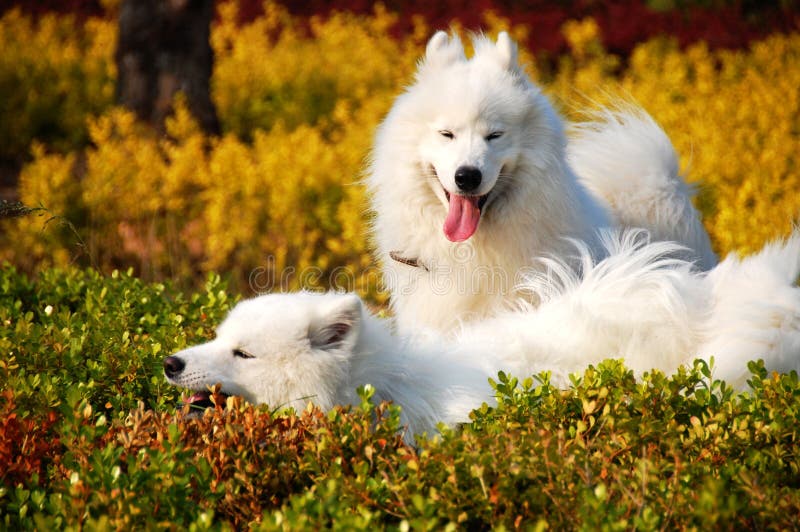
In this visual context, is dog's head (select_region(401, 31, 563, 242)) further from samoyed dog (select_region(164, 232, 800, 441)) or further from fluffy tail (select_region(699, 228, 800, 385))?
fluffy tail (select_region(699, 228, 800, 385))

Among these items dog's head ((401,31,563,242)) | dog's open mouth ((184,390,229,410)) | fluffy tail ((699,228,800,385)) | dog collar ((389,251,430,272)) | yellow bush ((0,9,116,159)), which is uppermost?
dog's head ((401,31,563,242))

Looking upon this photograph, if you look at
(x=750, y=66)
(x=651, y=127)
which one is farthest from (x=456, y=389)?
(x=750, y=66)

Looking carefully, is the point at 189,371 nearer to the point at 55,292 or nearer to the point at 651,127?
the point at 55,292

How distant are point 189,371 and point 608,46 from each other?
1379 centimetres

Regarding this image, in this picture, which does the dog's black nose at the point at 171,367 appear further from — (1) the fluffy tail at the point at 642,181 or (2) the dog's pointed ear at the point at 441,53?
(1) the fluffy tail at the point at 642,181

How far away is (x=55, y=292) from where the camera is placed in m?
4.53

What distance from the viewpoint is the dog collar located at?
4.68 metres

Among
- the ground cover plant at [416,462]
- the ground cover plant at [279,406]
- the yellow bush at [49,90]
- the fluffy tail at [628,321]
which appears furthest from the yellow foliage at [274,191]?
the ground cover plant at [416,462]

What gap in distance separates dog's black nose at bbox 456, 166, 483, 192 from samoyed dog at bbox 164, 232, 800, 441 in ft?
1.95

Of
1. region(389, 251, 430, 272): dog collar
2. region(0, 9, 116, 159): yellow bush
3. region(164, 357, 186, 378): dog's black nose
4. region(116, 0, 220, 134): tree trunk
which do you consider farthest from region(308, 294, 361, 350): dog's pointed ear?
region(0, 9, 116, 159): yellow bush

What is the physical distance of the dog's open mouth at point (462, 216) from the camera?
14.7 feet

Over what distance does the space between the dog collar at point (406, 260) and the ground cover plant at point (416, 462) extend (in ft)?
5.19

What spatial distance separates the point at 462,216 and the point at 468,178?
29 cm

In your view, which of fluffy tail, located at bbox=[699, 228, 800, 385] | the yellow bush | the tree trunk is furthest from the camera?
the yellow bush
